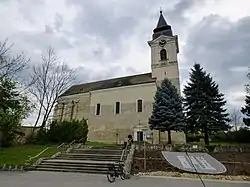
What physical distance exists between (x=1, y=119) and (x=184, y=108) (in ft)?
58.6

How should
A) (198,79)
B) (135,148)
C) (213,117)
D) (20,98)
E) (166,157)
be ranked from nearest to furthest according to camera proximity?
(166,157)
(135,148)
(20,98)
(213,117)
(198,79)

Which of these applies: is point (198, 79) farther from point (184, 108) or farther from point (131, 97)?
point (131, 97)

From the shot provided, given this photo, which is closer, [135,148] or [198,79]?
[135,148]

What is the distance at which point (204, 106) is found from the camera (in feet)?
81.5

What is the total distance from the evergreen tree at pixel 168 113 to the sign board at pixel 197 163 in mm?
7952

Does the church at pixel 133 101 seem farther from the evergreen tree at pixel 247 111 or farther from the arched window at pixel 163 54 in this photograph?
the evergreen tree at pixel 247 111

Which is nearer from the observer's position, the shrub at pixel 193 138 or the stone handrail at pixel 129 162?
the stone handrail at pixel 129 162

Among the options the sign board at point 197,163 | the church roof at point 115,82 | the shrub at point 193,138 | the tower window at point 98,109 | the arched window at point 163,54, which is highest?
the arched window at point 163,54

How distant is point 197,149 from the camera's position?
1886 cm

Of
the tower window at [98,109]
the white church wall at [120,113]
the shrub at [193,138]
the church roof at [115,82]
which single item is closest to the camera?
the white church wall at [120,113]

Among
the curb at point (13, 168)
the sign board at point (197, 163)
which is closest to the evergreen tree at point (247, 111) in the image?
the sign board at point (197, 163)

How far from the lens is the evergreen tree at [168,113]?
81.9 ft

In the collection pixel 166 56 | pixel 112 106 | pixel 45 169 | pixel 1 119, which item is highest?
pixel 166 56

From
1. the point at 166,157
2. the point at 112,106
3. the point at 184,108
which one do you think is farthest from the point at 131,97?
the point at 166,157
